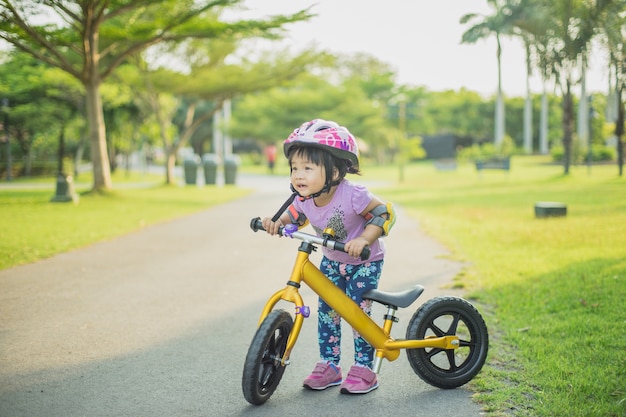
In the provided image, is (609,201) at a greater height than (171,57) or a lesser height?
lesser

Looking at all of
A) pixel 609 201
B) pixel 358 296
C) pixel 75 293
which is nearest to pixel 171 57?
pixel 609 201

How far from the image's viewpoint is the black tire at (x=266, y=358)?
131 inches

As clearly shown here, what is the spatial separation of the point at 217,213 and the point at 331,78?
42.3 meters

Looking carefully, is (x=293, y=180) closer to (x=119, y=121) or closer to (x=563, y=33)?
(x=563, y=33)

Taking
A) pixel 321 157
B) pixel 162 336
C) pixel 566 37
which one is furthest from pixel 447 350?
pixel 566 37

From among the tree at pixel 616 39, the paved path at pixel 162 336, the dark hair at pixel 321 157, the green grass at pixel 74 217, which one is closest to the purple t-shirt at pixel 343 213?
the dark hair at pixel 321 157

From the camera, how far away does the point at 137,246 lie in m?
10.1

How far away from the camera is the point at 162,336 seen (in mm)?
5047

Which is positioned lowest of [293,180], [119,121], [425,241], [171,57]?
[425,241]

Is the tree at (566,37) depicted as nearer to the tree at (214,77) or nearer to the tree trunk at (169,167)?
the tree at (214,77)

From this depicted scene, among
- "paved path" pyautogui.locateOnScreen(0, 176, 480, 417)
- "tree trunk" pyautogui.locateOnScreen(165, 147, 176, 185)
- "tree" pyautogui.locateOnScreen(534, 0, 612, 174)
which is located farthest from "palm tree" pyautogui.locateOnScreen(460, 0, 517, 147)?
"paved path" pyautogui.locateOnScreen(0, 176, 480, 417)

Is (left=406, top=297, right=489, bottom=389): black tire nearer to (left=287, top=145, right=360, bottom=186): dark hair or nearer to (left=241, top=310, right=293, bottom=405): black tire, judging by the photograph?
(left=241, top=310, right=293, bottom=405): black tire

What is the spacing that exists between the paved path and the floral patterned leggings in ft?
0.80

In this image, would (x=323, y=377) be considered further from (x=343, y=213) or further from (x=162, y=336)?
(x=162, y=336)
